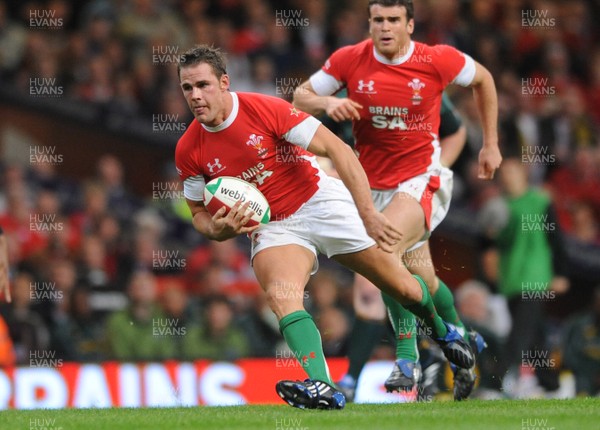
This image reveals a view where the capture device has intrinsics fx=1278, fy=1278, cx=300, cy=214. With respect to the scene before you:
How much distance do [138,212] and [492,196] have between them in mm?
3876

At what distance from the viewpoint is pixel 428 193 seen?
8930mm

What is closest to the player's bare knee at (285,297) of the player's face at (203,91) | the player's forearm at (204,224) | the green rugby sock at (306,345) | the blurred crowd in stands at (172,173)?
the green rugby sock at (306,345)

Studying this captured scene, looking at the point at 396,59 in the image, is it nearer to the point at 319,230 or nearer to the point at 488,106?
the point at 488,106

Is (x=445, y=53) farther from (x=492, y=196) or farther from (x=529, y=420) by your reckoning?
(x=492, y=196)

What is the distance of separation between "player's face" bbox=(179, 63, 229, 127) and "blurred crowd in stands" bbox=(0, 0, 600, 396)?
4551mm

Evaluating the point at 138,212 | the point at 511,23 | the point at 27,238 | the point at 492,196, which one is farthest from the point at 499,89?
the point at 27,238

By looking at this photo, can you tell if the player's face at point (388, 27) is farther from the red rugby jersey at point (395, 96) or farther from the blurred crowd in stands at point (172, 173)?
the blurred crowd in stands at point (172, 173)

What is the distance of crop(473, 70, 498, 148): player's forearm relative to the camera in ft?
29.5

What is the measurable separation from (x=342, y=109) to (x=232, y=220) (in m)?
1.18

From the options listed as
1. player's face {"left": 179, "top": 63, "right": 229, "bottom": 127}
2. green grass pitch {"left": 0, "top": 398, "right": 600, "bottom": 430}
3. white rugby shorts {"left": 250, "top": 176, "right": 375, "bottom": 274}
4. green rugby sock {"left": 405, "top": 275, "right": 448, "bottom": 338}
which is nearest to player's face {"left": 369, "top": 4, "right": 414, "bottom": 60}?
white rugby shorts {"left": 250, "top": 176, "right": 375, "bottom": 274}

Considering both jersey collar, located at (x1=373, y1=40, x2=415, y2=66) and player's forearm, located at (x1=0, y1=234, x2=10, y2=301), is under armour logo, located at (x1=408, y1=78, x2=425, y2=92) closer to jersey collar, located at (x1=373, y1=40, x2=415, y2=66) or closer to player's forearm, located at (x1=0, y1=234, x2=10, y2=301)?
jersey collar, located at (x1=373, y1=40, x2=415, y2=66)

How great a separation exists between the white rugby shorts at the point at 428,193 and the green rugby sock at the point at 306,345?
162 cm

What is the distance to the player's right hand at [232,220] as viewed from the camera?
7.49 metres

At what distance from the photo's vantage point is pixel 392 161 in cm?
895
